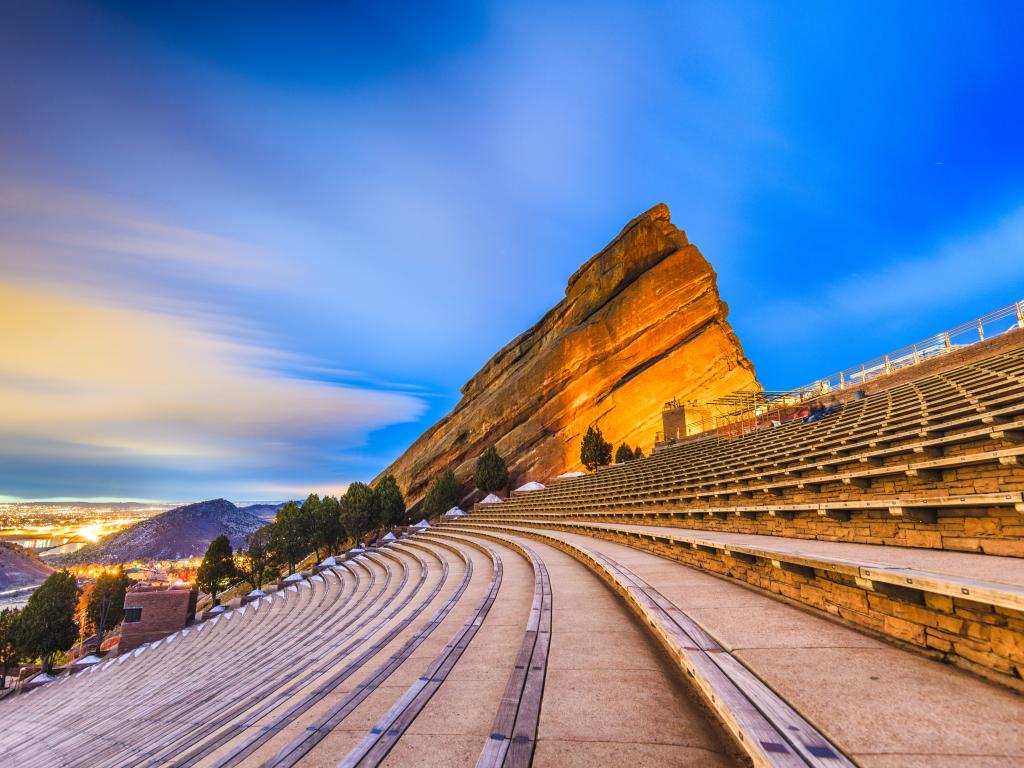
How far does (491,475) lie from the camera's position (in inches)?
1657

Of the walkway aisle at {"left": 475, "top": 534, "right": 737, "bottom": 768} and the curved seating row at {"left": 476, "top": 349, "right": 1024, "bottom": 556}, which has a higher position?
the curved seating row at {"left": 476, "top": 349, "right": 1024, "bottom": 556}

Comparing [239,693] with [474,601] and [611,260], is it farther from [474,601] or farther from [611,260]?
[611,260]

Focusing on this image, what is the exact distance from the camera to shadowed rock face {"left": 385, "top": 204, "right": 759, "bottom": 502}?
1757 inches

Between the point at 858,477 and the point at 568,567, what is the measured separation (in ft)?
16.8

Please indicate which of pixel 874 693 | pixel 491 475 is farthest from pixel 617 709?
pixel 491 475

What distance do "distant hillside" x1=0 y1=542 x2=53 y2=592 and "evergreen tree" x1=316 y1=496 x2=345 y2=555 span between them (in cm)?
10318

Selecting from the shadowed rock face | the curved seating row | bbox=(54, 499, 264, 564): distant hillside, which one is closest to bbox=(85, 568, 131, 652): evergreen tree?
the shadowed rock face

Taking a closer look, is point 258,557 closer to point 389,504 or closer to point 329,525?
point 329,525

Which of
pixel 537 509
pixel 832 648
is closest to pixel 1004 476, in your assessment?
pixel 832 648

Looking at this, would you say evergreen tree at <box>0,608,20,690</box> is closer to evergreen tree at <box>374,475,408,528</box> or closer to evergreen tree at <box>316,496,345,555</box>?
evergreen tree at <box>316,496,345,555</box>

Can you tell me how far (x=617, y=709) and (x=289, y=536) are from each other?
47.2m

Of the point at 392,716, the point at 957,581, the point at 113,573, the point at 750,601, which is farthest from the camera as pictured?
the point at 113,573

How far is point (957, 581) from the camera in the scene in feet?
9.03

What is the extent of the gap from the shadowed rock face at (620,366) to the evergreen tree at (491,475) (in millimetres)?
3763
